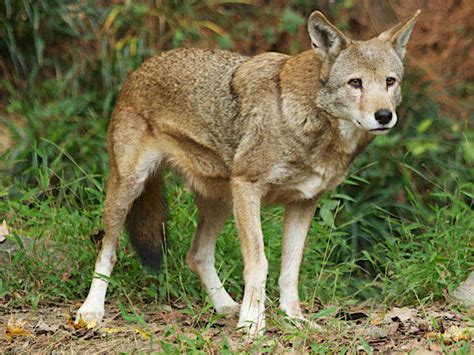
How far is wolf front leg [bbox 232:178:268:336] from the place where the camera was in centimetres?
564

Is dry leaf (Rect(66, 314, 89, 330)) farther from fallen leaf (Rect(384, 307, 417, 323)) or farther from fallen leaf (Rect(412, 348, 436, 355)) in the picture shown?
fallen leaf (Rect(412, 348, 436, 355))

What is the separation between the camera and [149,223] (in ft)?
21.8

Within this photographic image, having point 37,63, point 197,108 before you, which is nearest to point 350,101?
point 197,108

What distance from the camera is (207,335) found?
5.48 m

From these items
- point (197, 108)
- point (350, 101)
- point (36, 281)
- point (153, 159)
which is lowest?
point (36, 281)

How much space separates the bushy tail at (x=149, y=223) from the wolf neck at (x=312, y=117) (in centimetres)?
127

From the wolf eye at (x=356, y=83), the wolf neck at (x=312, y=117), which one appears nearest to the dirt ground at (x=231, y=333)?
the wolf neck at (x=312, y=117)

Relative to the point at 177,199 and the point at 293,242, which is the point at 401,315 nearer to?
the point at 293,242

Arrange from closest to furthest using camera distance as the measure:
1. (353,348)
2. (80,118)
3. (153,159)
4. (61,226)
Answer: (353,348), (153,159), (61,226), (80,118)

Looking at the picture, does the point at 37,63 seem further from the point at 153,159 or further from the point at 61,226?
the point at 153,159

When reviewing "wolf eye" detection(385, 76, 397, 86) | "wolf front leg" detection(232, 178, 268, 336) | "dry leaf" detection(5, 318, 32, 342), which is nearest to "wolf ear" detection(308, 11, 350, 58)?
"wolf eye" detection(385, 76, 397, 86)

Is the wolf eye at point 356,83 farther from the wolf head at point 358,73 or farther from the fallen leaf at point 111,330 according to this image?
the fallen leaf at point 111,330

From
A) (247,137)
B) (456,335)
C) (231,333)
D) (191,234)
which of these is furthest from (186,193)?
(456,335)

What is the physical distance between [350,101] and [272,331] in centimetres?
144
